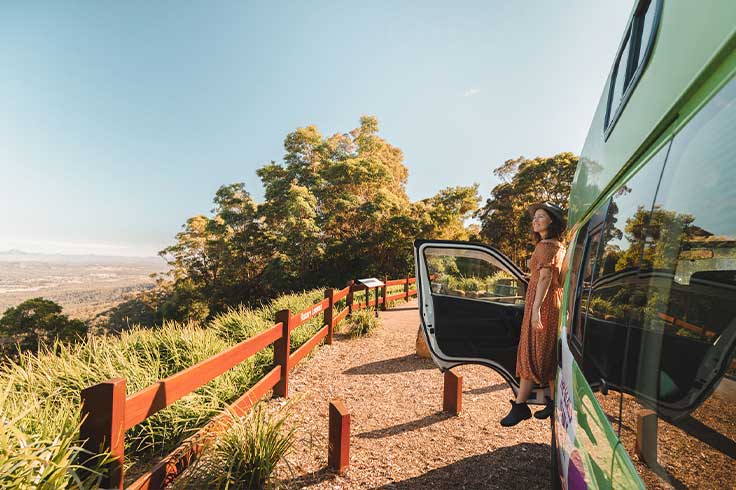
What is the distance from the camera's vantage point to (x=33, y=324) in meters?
20.0

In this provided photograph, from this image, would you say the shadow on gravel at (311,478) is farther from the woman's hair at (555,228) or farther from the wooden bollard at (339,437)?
the woman's hair at (555,228)

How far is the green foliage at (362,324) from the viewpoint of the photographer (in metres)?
8.36

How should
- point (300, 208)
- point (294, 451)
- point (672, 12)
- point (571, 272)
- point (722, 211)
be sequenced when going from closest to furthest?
1. point (722, 211)
2. point (672, 12)
3. point (571, 272)
4. point (294, 451)
5. point (300, 208)

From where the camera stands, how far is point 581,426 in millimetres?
1432

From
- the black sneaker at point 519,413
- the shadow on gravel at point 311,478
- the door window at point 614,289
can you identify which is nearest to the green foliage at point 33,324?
the shadow on gravel at point 311,478

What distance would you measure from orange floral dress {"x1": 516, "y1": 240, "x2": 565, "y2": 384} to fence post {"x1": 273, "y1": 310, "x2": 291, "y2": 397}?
Result: 2.95m

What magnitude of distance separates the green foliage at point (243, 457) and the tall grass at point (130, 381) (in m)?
0.38

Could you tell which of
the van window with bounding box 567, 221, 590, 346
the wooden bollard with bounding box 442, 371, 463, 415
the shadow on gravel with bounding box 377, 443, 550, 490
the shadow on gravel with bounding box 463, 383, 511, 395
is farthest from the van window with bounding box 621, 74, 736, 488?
the shadow on gravel with bounding box 463, 383, 511, 395

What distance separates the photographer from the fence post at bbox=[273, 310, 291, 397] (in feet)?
14.8

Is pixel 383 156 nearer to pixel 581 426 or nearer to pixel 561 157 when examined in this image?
pixel 561 157

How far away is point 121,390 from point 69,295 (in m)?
192

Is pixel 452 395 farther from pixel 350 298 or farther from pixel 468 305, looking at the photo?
pixel 350 298

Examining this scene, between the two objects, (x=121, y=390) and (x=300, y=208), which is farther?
(x=300, y=208)

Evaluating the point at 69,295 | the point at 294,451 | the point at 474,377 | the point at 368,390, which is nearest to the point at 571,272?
the point at 294,451
